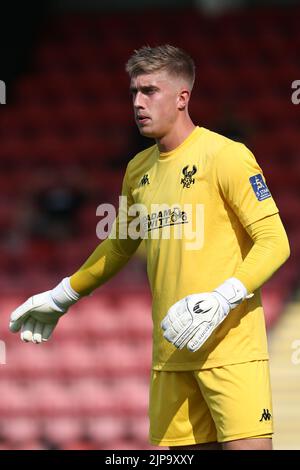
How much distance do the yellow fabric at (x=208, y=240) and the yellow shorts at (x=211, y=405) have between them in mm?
41

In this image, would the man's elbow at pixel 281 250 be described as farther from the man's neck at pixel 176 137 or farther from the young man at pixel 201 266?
the man's neck at pixel 176 137

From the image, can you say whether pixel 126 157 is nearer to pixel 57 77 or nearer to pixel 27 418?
pixel 57 77

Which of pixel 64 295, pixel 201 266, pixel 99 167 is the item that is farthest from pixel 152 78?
pixel 99 167

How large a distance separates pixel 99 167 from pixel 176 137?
592 centimetres

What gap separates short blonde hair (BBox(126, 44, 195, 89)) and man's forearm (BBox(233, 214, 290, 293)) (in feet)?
2.03

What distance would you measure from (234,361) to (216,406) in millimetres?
159

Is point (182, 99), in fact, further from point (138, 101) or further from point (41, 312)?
point (41, 312)

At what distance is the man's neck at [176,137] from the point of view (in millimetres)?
3576

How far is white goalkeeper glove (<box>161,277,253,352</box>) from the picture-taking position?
10.7 ft

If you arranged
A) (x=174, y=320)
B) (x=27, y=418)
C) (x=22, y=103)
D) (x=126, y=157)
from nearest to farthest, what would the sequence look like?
(x=174, y=320) → (x=27, y=418) → (x=126, y=157) → (x=22, y=103)

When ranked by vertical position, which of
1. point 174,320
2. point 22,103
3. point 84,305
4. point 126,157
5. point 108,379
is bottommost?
point 174,320

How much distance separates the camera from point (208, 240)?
11.4 ft

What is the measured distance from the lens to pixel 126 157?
9.54 meters

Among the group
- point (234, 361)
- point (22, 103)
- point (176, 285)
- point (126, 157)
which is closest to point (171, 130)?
point (176, 285)
